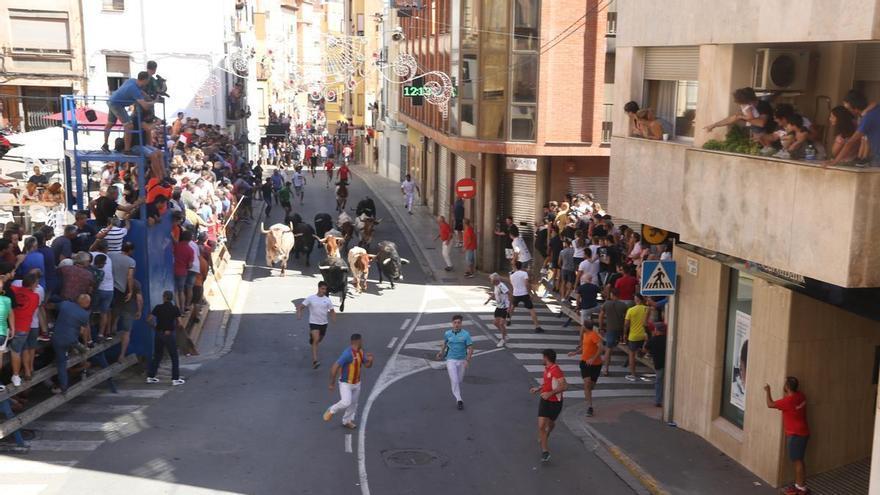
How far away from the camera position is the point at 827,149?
465 inches

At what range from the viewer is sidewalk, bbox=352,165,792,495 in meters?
12.8

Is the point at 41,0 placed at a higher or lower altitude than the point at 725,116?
higher

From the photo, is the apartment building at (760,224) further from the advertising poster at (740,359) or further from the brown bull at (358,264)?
the brown bull at (358,264)

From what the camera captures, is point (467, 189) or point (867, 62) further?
point (467, 189)

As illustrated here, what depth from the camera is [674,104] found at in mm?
15625

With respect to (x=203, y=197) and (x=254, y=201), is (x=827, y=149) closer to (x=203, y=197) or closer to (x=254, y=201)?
(x=203, y=197)

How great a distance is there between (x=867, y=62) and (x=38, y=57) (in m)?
36.9

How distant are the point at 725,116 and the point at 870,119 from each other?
322cm

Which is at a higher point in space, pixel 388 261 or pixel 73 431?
pixel 388 261

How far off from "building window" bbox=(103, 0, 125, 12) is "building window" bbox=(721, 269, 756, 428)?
35.2 meters

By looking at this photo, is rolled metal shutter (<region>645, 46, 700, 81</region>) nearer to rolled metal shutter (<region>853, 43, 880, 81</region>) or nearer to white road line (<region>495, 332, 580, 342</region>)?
rolled metal shutter (<region>853, 43, 880, 81</region>)

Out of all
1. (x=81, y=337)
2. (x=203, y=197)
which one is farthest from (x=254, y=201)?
(x=81, y=337)

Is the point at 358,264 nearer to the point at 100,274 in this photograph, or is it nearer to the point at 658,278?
the point at 100,274

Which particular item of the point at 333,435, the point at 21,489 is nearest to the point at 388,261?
the point at 333,435
